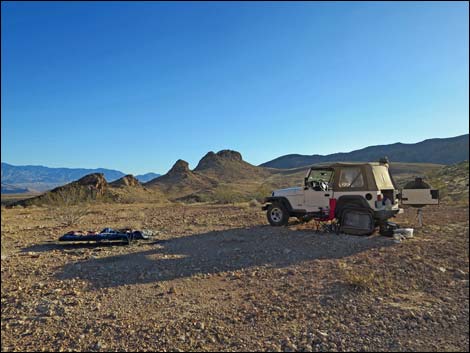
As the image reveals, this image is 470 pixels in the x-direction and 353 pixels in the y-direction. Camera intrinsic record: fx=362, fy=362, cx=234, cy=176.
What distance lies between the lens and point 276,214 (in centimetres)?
1129

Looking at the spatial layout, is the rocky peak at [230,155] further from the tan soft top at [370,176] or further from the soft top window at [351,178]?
the soft top window at [351,178]

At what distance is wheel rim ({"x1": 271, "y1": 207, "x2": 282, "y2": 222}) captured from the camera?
11.2m

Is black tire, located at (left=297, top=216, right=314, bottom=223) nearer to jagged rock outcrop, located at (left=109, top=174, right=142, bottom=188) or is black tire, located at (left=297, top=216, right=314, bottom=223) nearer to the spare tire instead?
the spare tire

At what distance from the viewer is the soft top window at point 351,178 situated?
9.45 metres

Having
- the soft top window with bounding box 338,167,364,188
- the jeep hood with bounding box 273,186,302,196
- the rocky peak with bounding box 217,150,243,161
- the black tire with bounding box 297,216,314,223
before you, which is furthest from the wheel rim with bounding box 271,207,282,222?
the rocky peak with bounding box 217,150,243,161

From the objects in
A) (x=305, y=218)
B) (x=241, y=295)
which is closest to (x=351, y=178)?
(x=305, y=218)

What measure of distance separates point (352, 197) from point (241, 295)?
5170 mm

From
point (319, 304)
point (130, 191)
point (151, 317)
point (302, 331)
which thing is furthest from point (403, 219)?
point (130, 191)

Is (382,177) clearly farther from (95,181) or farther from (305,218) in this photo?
(95,181)

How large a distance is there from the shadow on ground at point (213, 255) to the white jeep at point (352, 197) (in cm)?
55

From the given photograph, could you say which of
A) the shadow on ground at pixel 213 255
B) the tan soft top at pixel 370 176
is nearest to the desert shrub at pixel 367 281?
the shadow on ground at pixel 213 255

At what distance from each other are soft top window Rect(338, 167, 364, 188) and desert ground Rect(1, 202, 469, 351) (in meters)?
1.41

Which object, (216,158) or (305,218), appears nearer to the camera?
(305,218)

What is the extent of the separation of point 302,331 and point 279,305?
774 mm
